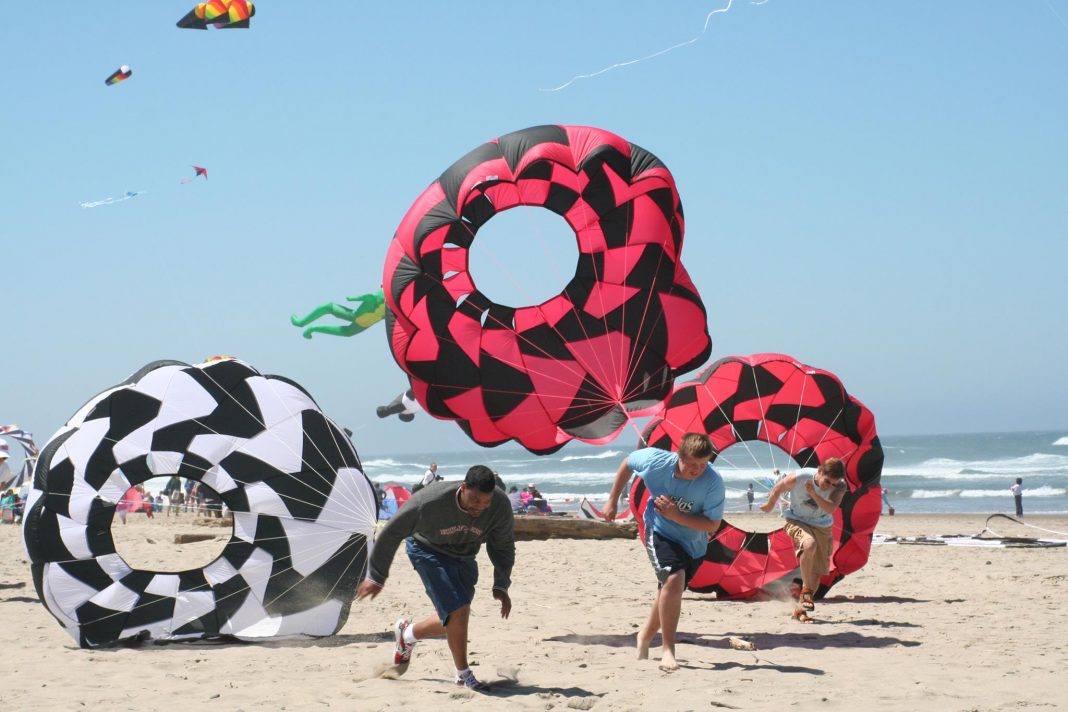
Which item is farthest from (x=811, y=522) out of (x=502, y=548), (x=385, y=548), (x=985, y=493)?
(x=985, y=493)

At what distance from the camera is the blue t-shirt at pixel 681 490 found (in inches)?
245

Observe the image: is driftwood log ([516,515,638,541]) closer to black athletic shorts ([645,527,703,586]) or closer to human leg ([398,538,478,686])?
black athletic shorts ([645,527,703,586])

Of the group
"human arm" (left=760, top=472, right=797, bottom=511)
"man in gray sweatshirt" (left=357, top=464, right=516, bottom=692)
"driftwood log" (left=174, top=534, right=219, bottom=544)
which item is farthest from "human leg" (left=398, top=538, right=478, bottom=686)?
"driftwood log" (left=174, top=534, right=219, bottom=544)

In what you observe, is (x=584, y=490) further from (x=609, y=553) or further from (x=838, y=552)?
(x=838, y=552)

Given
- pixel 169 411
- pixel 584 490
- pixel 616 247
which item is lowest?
pixel 584 490

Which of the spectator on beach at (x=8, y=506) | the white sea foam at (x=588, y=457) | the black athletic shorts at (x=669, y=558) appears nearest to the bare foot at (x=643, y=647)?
the black athletic shorts at (x=669, y=558)

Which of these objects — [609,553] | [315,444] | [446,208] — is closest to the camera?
[315,444]

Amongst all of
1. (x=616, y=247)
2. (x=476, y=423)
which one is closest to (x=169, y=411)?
(x=476, y=423)

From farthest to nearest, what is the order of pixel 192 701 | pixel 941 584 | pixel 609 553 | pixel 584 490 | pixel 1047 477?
pixel 584 490 → pixel 1047 477 → pixel 609 553 → pixel 941 584 → pixel 192 701

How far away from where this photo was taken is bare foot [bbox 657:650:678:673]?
19.8 ft

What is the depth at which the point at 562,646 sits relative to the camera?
7.07m

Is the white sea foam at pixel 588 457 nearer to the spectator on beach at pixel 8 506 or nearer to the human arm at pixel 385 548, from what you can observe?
the spectator on beach at pixel 8 506

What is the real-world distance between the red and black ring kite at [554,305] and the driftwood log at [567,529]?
706cm

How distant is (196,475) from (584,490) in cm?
4285
